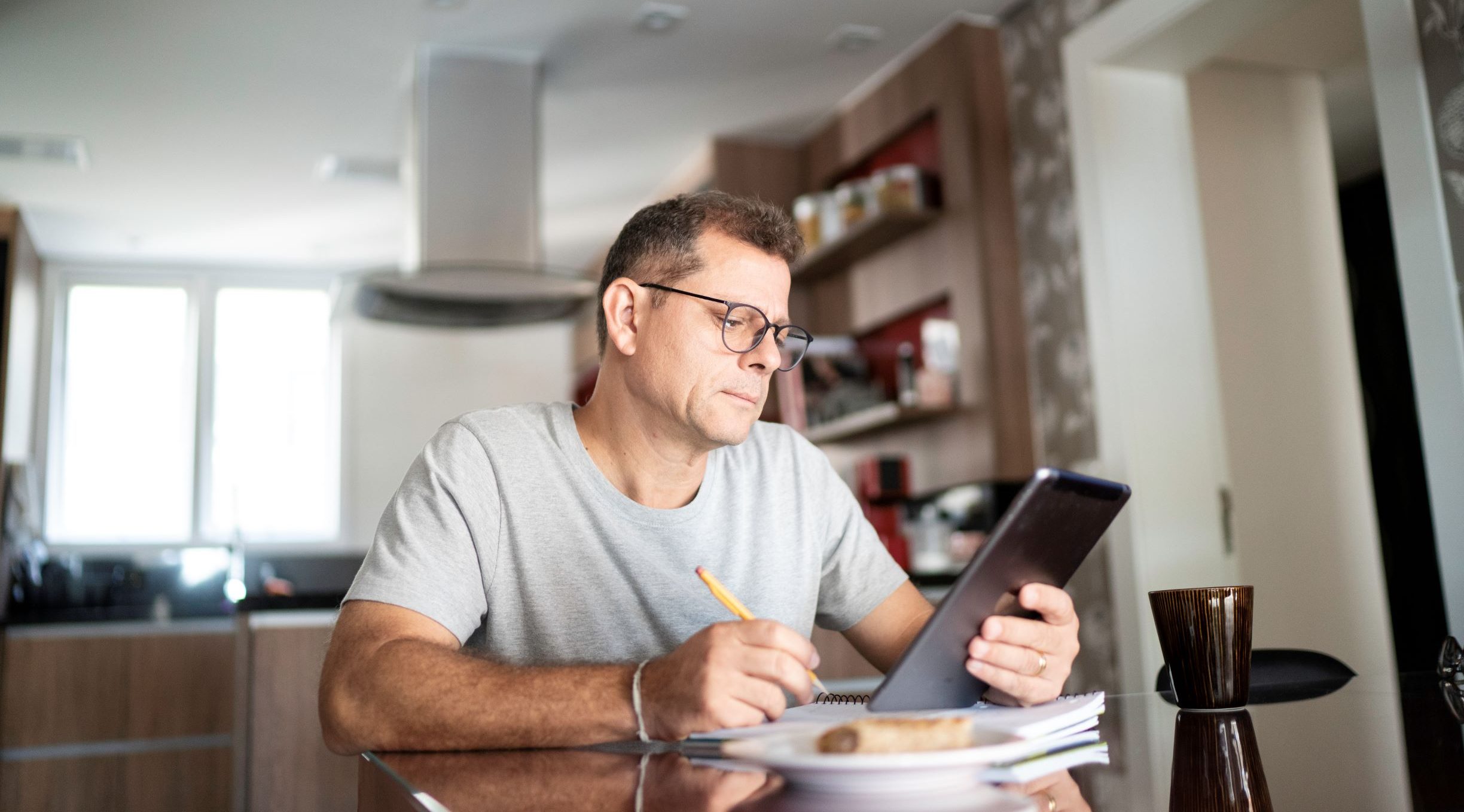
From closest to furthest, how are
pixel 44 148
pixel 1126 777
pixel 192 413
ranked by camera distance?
pixel 1126 777 → pixel 44 148 → pixel 192 413

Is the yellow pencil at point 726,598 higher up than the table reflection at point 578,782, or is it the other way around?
the yellow pencil at point 726,598

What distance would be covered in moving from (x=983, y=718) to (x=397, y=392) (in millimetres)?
5866

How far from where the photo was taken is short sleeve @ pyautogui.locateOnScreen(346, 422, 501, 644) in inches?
44.4

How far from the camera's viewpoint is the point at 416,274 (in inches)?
130

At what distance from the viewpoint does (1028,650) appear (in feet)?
3.19

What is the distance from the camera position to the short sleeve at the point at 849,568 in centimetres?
146

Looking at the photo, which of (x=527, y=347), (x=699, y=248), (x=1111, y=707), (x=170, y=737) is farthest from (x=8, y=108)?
(x=1111, y=707)

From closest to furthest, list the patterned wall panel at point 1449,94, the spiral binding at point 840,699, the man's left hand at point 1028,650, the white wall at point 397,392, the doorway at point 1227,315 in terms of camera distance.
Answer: the man's left hand at point 1028,650 → the spiral binding at point 840,699 → the patterned wall panel at point 1449,94 → the doorway at point 1227,315 → the white wall at point 397,392

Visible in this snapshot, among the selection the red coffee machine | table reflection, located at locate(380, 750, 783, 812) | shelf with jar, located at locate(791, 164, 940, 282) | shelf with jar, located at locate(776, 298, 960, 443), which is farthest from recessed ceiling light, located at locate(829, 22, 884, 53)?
table reflection, located at locate(380, 750, 783, 812)

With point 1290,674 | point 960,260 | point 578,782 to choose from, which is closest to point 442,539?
point 578,782

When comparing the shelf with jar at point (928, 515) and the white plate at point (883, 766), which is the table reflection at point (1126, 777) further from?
the shelf with jar at point (928, 515)

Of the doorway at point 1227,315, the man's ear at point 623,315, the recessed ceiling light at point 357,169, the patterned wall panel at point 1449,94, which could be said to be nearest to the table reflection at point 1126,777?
the man's ear at point 623,315

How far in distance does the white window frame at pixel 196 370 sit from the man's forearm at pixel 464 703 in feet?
Result: 16.7

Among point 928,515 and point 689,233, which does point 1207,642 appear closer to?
point 689,233
